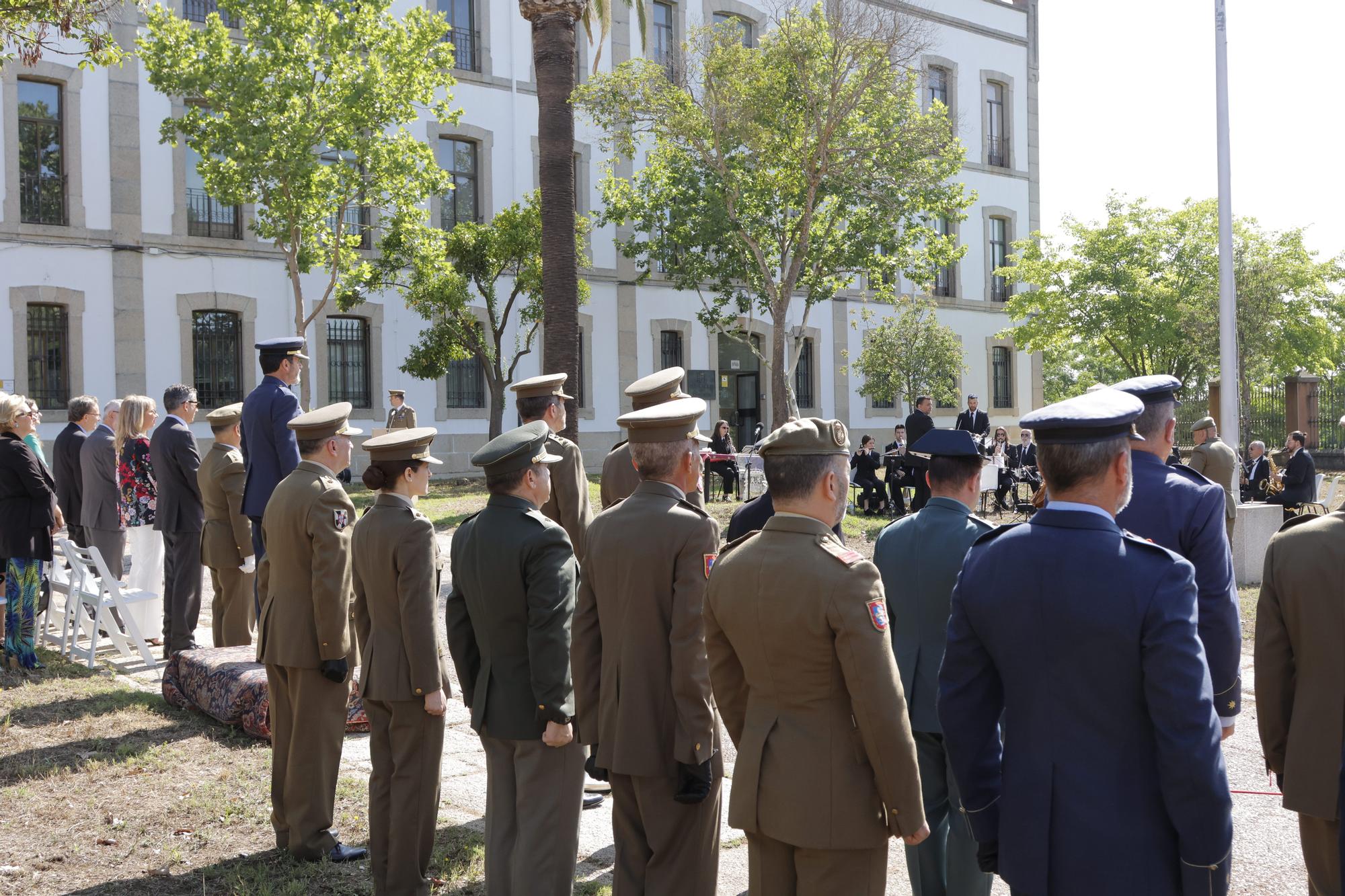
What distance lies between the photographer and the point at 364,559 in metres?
4.80

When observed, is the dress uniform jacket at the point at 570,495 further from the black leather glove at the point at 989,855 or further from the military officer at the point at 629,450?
the black leather glove at the point at 989,855

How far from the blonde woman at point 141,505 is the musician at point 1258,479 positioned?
55.7 ft

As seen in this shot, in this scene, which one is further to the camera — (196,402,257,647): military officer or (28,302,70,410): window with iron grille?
(28,302,70,410): window with iron grille

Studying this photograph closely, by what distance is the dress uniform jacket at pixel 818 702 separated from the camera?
315 centimetres

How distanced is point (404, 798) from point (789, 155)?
1829 cm

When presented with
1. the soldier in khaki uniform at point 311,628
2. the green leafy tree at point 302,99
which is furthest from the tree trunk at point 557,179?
the soldier in khaki uniform at point 311,628

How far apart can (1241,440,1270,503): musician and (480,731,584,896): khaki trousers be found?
18273mm

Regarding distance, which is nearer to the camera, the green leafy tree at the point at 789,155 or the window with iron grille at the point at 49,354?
the green leafy tree at the point at 789,155

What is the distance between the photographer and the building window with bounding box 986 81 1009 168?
39156 millimetres

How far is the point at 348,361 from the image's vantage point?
26719mm

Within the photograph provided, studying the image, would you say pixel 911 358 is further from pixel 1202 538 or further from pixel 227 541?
pixel 1202 538

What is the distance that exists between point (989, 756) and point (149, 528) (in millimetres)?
9585

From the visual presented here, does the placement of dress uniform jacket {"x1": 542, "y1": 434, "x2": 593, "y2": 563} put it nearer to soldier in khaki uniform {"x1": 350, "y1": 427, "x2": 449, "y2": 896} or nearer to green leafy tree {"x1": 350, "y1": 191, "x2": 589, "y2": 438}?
soldier in khaki uniform {"x1": 350, "y1": 427, "x2": 449, "y2": 896}

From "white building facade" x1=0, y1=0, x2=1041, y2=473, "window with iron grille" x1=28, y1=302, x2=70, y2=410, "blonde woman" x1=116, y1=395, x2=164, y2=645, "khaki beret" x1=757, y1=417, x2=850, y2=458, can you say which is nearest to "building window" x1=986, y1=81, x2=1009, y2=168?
"white building facade" x1=0, y1=0, x2=1041, y2=473
